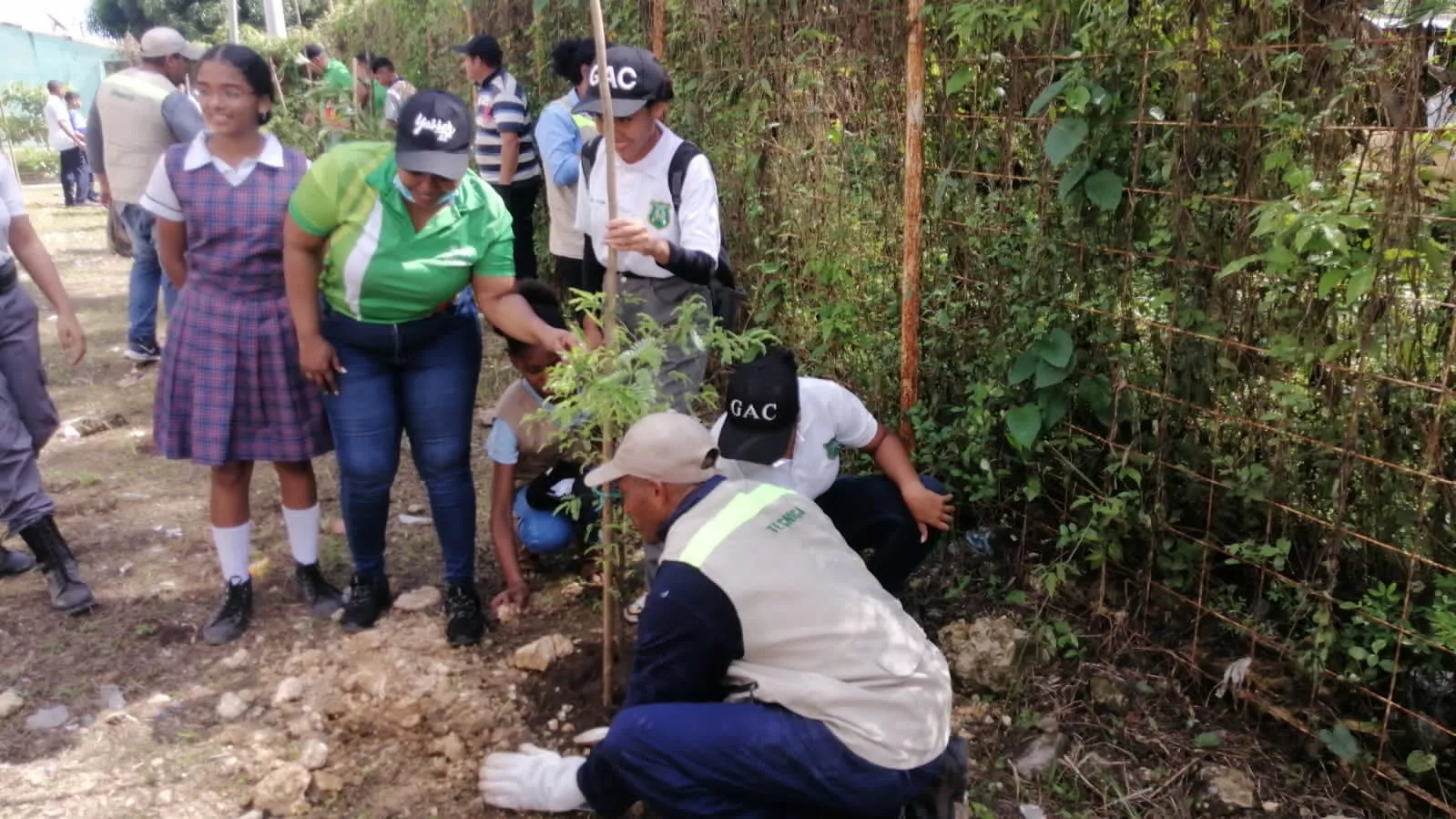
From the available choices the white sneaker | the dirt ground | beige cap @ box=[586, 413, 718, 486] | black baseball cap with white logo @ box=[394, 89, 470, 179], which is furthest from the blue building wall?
beige cap @ box=[586, 413, 718, 486]

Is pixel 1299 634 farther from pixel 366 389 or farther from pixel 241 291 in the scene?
pixel 241 291

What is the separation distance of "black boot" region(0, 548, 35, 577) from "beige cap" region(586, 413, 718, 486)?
2819mm

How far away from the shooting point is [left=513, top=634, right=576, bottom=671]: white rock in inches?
129

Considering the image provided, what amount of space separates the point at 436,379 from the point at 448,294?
0.88 feet

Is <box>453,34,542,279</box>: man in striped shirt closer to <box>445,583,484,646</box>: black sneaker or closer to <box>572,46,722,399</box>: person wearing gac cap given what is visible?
<box>572,46,722,399</box>: person wearing gac cap

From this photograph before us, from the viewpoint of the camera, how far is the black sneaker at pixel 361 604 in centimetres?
355

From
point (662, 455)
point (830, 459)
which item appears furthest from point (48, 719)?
point (830, 459)

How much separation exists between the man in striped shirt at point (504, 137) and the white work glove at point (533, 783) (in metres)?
4.01

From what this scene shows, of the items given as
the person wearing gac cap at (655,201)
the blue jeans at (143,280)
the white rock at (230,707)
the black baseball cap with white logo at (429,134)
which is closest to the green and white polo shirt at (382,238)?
the black baseball cap with white logo at (429,134)

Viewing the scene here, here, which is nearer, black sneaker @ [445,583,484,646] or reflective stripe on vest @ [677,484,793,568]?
reflective stripe on vest @ [677,484,793,568]

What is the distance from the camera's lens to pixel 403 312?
10.5ft

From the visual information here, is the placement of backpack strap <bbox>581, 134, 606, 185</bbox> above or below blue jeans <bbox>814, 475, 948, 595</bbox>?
above

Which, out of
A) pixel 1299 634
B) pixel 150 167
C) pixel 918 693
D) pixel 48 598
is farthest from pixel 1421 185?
pixel 150 167

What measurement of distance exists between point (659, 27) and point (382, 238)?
107 inches
